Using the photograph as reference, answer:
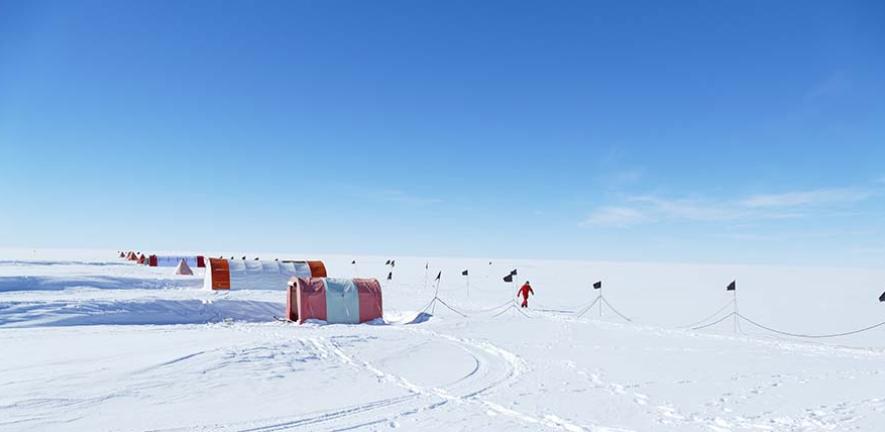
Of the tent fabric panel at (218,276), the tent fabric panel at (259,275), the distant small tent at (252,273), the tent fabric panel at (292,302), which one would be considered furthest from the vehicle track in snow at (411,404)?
the tent fabric panel at (259,275)

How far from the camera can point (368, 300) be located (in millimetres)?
19891

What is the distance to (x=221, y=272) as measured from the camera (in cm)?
2803

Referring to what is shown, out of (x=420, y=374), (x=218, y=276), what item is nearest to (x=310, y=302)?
(x=420, y=374)

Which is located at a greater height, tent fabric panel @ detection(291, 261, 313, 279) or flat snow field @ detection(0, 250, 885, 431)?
tent fabric panel @ detection(291, 261, 313, 279)

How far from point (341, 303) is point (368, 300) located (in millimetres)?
1058

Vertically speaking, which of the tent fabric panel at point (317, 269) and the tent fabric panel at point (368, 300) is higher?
the tent fabric panel at point (317, 269)

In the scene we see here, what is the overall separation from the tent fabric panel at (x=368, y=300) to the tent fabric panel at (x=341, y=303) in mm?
179

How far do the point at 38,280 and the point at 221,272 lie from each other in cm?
858

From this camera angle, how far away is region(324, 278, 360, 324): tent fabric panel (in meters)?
19.1

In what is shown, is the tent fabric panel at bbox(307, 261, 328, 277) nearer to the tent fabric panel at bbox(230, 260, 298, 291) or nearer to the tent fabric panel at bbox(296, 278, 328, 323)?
the tent fabric panel at bbox(230, 260, 298, 291)

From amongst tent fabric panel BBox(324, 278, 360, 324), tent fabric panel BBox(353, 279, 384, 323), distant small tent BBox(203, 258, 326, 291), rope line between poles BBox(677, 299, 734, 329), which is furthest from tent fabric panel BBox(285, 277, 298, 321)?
rope line between poles BBox(677, 299, 734, 329)

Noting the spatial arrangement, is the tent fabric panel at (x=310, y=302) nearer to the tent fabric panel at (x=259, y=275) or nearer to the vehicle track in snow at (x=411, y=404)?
the vehicle track in snow at (x=411, y=404)

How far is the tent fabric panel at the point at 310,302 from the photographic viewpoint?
61.9ft

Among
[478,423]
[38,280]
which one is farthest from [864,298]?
[38,280]
